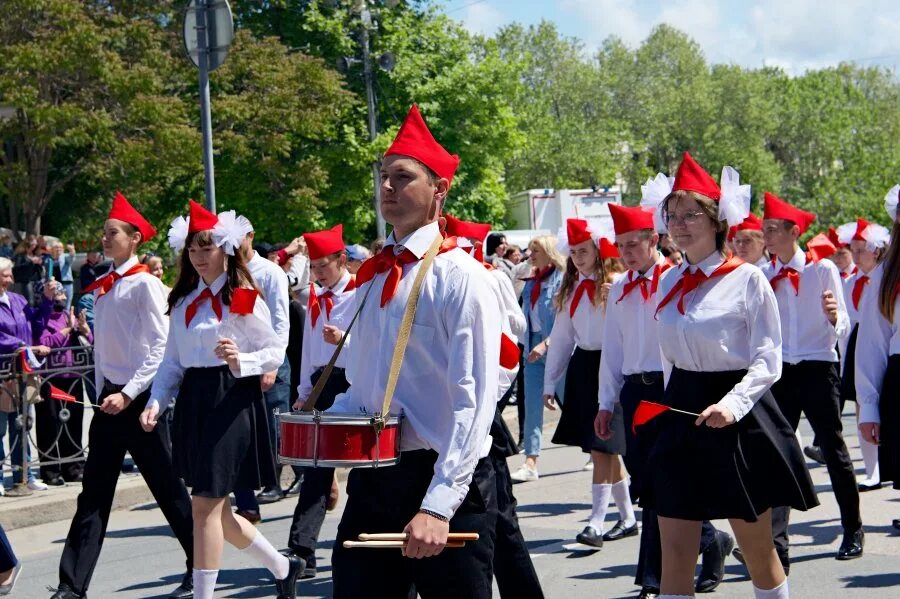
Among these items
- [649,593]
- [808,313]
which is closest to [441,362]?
[649,593]

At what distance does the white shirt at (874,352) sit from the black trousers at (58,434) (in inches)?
272

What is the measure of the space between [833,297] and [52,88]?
17139 mm

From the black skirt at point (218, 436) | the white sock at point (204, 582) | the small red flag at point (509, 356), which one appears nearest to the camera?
the small red flag at point (509, 356)

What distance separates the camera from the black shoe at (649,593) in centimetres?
640

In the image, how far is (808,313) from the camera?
8234 millimetres

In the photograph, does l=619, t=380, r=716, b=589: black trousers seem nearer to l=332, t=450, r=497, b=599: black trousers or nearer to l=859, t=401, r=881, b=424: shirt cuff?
l=859, t=401, r=881, b=424: shirt cuff

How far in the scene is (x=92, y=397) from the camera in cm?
1148

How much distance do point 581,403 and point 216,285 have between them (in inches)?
107

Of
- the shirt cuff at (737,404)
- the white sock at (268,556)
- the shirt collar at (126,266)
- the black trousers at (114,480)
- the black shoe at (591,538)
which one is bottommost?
the black shoe at (591,538)

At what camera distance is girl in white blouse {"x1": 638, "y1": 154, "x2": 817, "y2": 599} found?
4.88 meters

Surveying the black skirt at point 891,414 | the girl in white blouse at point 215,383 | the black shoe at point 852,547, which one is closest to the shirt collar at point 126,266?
the girl in white blouse at point 215,383

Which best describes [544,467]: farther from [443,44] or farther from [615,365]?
[443,44]

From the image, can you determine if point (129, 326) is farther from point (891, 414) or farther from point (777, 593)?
point (891, 414)

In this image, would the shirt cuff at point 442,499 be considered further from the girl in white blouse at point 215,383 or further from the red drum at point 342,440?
the girl in white blouse at point 215,383
